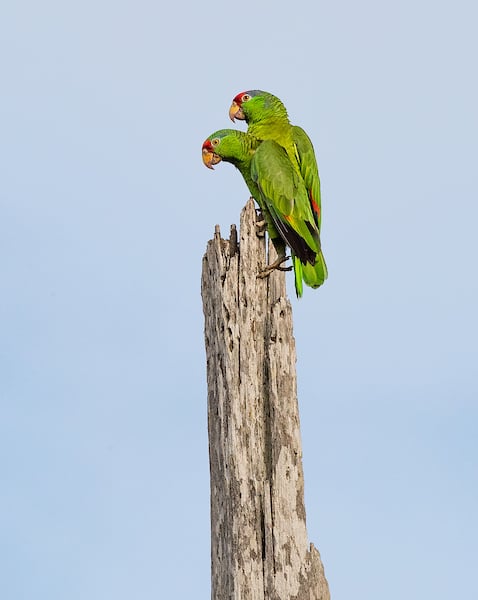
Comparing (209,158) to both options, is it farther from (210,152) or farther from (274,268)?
(274,268)

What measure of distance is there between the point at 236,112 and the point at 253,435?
3.74 metres

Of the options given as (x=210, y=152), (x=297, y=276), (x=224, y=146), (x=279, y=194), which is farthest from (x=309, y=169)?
(x=297, y=276)

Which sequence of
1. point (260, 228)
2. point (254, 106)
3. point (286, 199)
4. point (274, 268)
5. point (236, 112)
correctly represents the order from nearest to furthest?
point (274, 268), point (260, 228), point (286, 199), point (254, 106), point (236, 112)

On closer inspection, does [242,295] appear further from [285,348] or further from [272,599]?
[272,599]

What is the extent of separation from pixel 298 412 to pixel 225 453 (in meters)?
0.62

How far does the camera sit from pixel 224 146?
7328 millimetres

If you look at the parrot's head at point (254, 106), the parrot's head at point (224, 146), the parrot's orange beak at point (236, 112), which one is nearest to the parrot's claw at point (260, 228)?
the parrot's head at point (224, 146)

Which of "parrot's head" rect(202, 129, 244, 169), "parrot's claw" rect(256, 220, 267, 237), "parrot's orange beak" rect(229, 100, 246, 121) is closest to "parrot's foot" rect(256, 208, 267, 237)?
"parrot's claw" rect(256, 220, 267, 237)

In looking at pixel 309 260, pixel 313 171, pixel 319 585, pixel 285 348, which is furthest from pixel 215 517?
pixel 313 171

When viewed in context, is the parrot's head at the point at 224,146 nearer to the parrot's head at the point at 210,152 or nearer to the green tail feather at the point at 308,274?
the parrot's head at the point at 210,152

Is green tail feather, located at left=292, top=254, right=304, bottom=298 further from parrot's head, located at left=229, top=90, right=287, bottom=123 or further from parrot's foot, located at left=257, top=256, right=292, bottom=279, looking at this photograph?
parrot's head, located at left=229, top=90, right=287, bottom=123

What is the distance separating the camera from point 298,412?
5.99 metres

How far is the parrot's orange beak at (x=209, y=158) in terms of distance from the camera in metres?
7.46

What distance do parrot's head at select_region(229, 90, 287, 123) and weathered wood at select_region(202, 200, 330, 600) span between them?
1.97 meters
